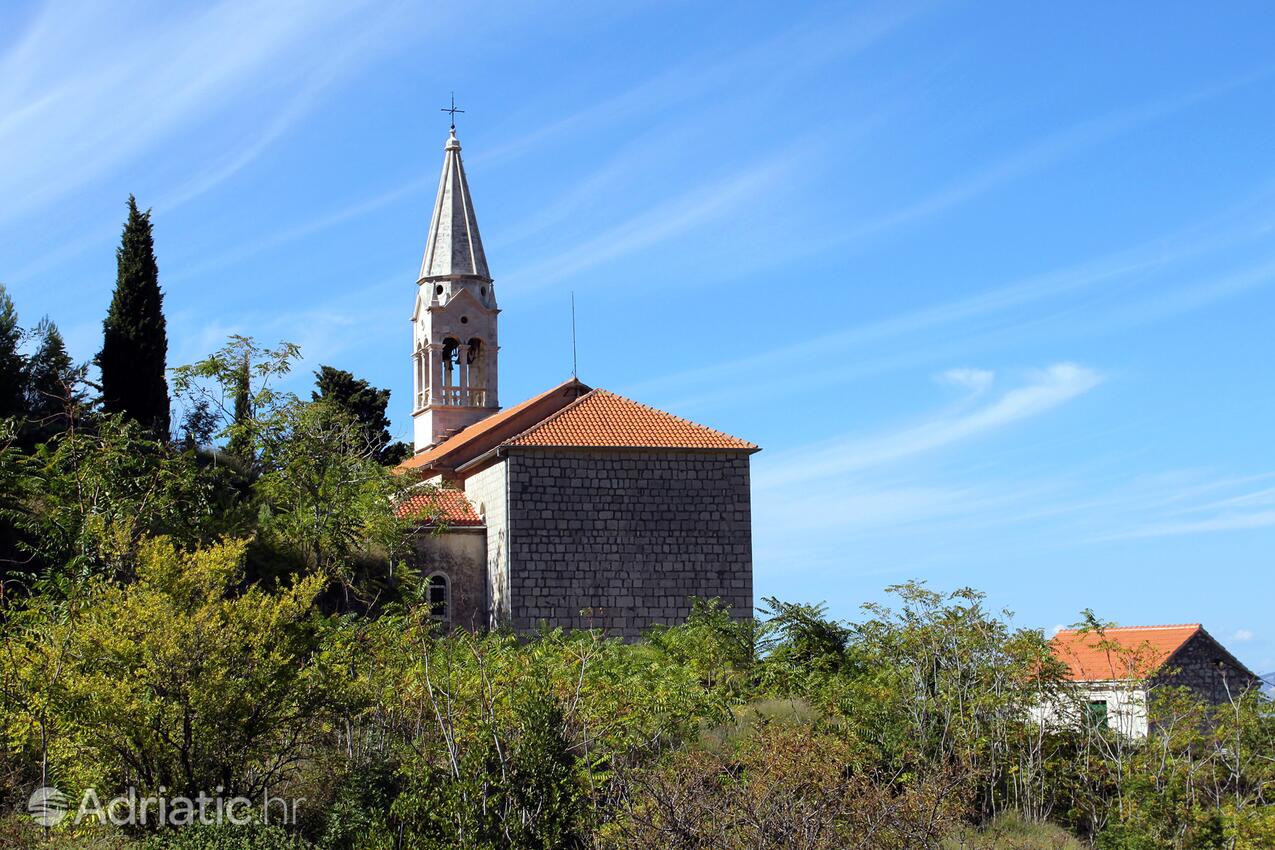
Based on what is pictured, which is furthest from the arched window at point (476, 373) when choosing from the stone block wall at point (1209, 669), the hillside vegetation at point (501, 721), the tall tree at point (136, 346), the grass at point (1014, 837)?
the grass at point (1014, 837)

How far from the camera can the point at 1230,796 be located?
862 inches

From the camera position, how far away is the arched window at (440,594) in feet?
106

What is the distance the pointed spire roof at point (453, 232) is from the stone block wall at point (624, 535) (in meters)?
13.4

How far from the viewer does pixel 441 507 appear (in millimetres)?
33312


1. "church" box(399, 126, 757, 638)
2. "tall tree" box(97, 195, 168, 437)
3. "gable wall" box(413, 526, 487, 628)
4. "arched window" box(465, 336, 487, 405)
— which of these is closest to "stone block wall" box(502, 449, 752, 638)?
"church" box(399, 126, 757, 638)

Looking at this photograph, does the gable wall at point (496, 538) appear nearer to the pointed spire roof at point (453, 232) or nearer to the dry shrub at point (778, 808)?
the pointed spire roof at point (453, 232)

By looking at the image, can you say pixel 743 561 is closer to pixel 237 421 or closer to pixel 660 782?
pixel 237 421

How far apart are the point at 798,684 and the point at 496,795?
9.12 m

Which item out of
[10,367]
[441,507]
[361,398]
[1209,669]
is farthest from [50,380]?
[1209,669]

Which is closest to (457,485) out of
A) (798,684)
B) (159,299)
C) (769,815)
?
(159,299)

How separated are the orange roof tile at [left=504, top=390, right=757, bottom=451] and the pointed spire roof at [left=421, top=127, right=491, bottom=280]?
10.7m

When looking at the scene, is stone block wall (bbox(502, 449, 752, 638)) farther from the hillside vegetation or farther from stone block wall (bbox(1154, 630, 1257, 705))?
stone block wall (bbox(1154, 630, 1257, 705))

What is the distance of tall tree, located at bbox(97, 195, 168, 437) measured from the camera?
33.2m

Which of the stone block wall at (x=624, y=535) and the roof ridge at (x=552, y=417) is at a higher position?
the roof ridge at (x=552, y=417)
